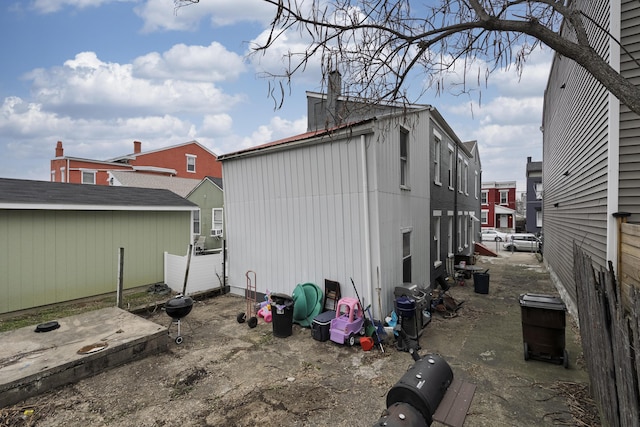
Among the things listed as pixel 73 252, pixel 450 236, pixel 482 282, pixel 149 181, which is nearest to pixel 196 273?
pixel 73 252

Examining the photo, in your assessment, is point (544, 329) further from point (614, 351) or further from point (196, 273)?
point (196, 273)

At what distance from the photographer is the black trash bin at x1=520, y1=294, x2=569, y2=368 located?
5.27 meters

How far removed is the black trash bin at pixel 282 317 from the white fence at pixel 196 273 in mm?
4152

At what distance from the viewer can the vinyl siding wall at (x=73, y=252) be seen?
8164mm

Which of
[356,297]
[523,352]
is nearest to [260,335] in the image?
[356,297]

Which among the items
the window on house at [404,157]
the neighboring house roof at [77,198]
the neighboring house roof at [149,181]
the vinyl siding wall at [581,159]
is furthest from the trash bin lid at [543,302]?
the neighboring house roof at [149,181]

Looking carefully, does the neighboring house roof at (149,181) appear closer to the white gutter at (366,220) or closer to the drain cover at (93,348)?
the drain cover at (93,348)

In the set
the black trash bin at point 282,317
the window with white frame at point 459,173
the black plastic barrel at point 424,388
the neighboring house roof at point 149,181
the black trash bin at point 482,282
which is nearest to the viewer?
the black plastic barrel at point 424,388

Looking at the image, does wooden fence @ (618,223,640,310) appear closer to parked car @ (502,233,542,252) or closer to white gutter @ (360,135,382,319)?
white gutter @ (360,135,382,319)

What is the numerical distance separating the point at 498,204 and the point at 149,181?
129ft

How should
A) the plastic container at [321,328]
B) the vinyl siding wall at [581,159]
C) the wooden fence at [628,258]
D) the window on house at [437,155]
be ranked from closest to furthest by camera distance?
the wooden fence at [628,258] → the vinyl siding wall at [581,159] → the plastic container at [321,328] → the window on house at [437,155]

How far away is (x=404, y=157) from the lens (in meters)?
8.85

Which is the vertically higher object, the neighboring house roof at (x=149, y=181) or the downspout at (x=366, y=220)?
the neighboring house roof at (x=149, y=181)

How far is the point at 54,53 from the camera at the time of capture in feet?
28.9
